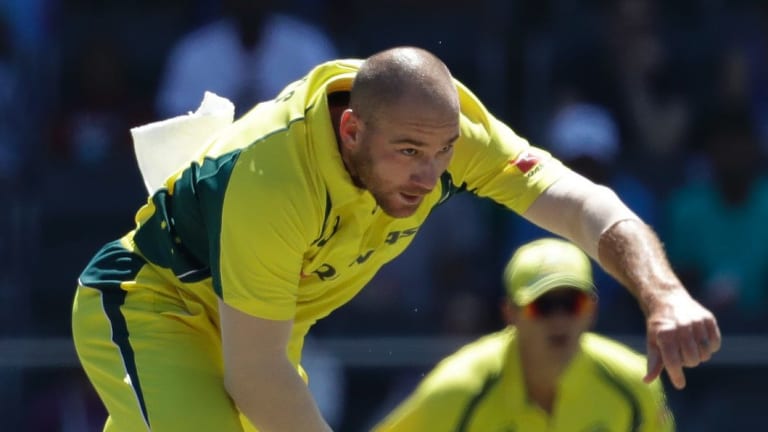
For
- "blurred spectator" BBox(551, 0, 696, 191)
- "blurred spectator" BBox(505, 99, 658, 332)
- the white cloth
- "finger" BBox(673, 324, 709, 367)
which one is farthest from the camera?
"blurred spectator" BBox(551, 0, 696, 191)

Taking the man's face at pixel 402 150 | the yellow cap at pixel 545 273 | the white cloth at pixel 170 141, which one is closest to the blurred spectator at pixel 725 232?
the yellow cap at pixel 545 273

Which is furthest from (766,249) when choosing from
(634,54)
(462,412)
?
(462,412)

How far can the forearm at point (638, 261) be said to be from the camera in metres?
3.64

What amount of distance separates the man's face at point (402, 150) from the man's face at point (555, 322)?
62.5 inches

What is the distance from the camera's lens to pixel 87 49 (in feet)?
28.0

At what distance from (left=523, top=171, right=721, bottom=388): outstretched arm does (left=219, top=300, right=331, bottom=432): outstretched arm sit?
0.81 metres

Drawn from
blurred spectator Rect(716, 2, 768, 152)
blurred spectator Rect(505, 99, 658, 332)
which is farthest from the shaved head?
blurred spectator Rect(716, 2, 768, 152)

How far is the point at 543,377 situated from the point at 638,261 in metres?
1.63

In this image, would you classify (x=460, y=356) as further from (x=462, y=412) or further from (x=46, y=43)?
(x=46, y=43)

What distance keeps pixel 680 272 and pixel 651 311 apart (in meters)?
4.50

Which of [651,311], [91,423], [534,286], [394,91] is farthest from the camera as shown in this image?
[91,423]

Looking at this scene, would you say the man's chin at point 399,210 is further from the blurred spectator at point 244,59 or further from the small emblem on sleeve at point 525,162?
the blurred spectator at point 244,59

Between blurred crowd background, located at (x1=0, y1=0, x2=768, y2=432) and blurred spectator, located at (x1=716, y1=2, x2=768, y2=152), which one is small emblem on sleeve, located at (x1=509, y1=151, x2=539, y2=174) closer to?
blurred crowd background, located at (x1=0, y1=0, x2=768, y2=432)

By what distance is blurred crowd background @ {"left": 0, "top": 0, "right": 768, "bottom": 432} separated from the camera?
7.68 metres
